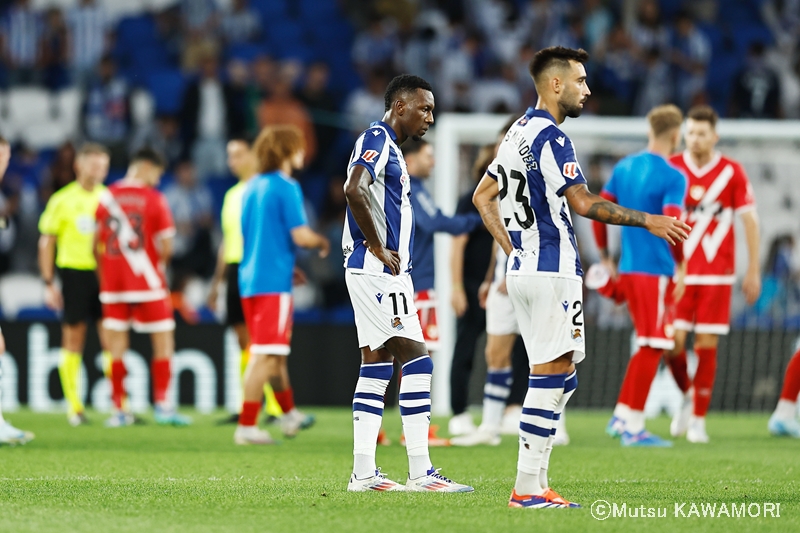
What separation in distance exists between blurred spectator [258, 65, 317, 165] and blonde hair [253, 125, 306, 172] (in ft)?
23.9

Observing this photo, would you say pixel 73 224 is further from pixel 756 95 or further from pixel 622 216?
pixel 756 95

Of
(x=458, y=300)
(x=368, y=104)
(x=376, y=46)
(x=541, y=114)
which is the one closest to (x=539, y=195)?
(x=541, y=114)

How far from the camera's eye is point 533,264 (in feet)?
17.2

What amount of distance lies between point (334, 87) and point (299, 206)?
9.21 m

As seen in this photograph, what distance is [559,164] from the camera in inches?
203

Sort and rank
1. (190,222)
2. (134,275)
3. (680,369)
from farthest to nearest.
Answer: (190,222) → (134,275) → (680,369)

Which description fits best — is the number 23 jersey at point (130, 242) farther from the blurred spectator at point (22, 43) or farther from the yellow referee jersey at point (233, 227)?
the blurred spectator at point (22, 43)

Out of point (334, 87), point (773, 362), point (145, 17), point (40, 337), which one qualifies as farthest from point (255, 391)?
point (145, 17)

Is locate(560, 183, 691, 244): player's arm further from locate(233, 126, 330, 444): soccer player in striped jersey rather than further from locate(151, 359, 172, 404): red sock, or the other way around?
locate(151, 359, 172, 404): red sock

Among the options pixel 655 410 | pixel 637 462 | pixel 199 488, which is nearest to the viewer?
pixel 199 488

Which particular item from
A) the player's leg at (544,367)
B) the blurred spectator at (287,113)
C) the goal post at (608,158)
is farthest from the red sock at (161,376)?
the player's leg at (544,367)

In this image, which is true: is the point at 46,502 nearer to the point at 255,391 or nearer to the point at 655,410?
the point at 255,391

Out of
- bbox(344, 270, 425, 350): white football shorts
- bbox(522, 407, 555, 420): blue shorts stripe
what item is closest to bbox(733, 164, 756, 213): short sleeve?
bbox(344, 270, 425, 350): white football shorts

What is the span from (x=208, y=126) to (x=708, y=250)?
8737 millimetres
